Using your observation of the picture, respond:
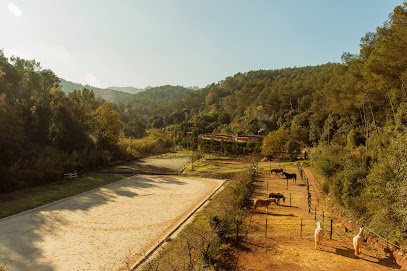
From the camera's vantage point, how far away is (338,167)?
2156 cm

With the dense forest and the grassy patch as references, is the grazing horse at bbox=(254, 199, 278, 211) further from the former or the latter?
the grassy patch

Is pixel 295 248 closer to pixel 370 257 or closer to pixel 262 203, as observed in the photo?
pixel 370 257

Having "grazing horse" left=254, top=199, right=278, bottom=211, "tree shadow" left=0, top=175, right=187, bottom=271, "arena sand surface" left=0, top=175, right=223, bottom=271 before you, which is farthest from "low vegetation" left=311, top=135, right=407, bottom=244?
"tree shadow" left=0, top=175, right=187, bottom=271

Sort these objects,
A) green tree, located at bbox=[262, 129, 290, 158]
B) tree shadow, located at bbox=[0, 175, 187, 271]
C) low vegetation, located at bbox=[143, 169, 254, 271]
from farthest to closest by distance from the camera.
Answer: green tree, located at bbox=[262, 129, 290, 158]
tree shadow, located at bbox=[0, 175, 187, 271]
low vegetation, located at bbox=[143, 169, 254, 271]

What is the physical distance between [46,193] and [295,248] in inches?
701

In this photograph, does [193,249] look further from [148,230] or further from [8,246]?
[8,246]

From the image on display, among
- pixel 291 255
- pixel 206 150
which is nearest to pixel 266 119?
pixel 206 150

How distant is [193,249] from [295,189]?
47.8 feet

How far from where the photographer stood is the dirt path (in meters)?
11.6

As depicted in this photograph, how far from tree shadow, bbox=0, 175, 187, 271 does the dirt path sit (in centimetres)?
751

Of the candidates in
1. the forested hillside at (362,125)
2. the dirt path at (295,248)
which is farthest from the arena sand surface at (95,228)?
the forested hillside at (362,125)

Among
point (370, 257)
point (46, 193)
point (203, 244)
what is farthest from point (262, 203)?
point (46, 193)

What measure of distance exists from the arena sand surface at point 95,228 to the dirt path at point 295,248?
414cm

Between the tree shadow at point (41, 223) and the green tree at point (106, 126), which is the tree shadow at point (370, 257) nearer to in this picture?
the tree shadow at point (41, 223)
